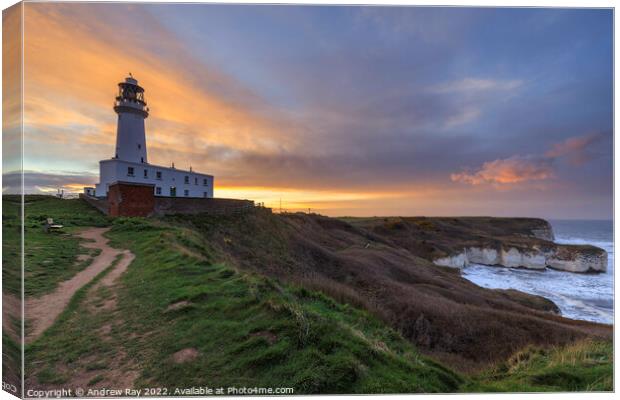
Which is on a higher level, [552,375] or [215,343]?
[215,343]

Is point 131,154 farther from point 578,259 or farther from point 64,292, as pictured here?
point 578,259

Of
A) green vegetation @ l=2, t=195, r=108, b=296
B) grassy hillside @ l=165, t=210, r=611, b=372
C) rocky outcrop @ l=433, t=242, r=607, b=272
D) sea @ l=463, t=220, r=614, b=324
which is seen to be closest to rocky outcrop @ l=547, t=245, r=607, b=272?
rocky outcrop @ l=433, t=242, r=607, b=272

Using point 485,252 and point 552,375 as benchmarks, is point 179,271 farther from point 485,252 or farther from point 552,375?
point 485,252

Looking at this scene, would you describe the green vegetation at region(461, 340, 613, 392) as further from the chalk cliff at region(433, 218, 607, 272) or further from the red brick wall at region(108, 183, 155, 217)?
the chalk cliff at region(433, 218, 607, 272)

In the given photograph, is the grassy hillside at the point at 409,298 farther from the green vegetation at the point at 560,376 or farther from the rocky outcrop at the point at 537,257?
the rocky outcrop at the point at 537,257

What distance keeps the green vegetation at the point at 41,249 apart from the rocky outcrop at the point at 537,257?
Result: 1804 inches

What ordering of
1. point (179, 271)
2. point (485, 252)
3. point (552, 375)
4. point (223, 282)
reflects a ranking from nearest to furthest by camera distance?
point (552, 375), point (223, 282), point (179, 271), point (485, 252)

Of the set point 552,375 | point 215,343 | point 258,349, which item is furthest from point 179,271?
point 552,375

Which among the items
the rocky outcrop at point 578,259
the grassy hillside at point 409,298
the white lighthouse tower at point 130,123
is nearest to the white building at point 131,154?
the white lighthouse tower at point 130,123

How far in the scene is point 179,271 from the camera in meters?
10.2

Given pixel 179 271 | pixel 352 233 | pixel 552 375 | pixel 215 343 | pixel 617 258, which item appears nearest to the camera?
pixel 215 343

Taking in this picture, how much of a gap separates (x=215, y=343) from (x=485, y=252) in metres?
61.1

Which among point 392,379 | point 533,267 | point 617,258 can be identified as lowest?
point 533,267

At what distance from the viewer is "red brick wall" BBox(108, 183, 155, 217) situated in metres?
24.0
